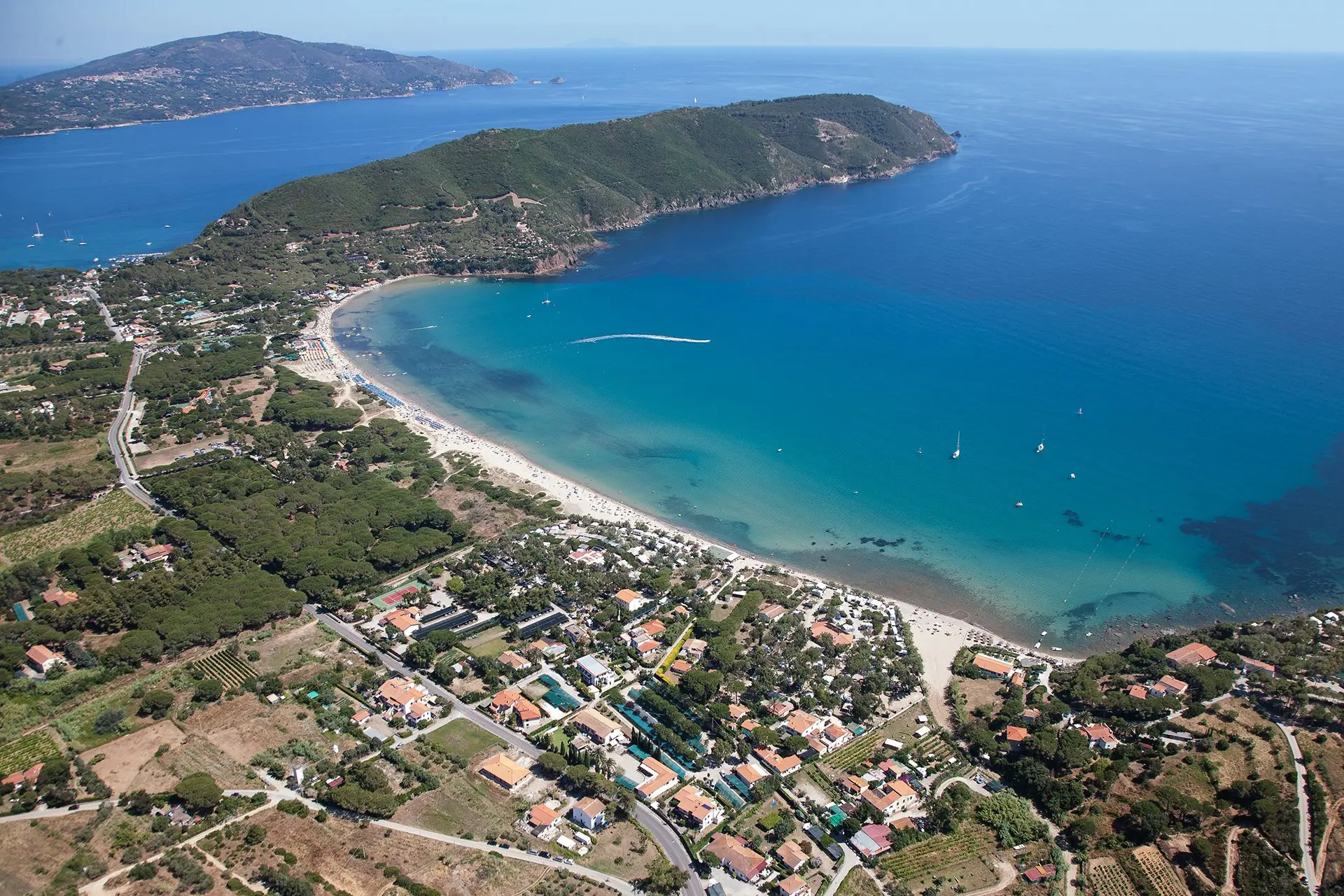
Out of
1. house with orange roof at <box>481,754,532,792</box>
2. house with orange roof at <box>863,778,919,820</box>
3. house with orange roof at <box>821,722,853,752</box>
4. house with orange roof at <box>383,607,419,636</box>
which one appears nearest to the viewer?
house with orange roof at <box>863,778,919,820</box>

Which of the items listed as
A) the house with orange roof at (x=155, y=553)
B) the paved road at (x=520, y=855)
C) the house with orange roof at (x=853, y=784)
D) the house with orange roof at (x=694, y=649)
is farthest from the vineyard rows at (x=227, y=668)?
the house with orange roof at (x=853, y=784)

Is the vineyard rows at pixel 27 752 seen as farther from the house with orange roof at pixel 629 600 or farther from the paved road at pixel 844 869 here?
the paved road at pixel 844 869

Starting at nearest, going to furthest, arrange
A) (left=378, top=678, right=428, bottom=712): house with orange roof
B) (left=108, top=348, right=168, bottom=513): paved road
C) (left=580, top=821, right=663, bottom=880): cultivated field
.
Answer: (left=580, top=821, right=663, bottom=880): cultivated field
(left=378, top=678, right=428, bottom=712): house with orange roof
(left=108, top=348, right=168, bottom=513): paved road

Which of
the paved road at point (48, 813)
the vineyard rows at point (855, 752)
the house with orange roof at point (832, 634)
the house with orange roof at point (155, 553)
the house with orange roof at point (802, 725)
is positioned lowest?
the vineyard rows at point (855, 752)

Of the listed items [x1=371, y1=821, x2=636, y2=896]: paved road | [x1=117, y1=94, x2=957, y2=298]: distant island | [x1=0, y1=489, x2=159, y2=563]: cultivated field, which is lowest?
[x1=371, y1=821, x2=636, y2=896]: paved road

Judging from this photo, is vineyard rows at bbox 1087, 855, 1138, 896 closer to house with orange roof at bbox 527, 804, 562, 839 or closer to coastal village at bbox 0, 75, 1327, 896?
coastal village at bbox 0, 75, 1327, 896

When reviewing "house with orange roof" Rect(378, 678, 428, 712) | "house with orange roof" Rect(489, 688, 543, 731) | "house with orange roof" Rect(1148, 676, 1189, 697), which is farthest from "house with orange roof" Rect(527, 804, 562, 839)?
"house with orange roof" Rect(1148, 676, 1189, 697)
